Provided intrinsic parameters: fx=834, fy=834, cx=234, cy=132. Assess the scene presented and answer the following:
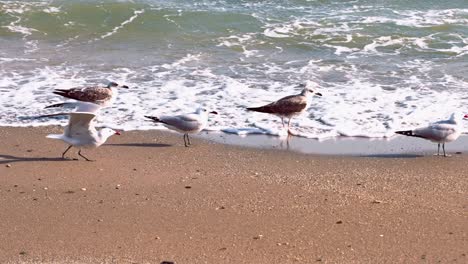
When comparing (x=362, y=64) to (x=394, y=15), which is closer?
(x=362, y=64)

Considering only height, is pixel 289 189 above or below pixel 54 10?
above

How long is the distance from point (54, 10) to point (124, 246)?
1283 cm

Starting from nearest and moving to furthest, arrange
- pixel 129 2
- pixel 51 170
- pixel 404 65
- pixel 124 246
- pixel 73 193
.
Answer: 1. pixel 124 246
2. pixel 73 193
3. pixel 51 170
4. pixel 404 65
5. pixel 129 2

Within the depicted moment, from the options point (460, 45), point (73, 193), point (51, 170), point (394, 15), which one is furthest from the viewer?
point (394, 15)

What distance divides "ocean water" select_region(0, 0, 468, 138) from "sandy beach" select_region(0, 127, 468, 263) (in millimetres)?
1121

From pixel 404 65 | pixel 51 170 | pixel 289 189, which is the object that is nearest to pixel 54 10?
pixel 404 65

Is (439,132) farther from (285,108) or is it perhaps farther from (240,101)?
(240,101)

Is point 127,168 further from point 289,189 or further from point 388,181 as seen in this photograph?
point 388,181

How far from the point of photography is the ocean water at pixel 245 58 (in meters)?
10.0

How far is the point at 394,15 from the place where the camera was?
17047 millimetres

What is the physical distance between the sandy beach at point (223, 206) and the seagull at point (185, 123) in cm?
20

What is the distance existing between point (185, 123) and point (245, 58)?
15.7ft

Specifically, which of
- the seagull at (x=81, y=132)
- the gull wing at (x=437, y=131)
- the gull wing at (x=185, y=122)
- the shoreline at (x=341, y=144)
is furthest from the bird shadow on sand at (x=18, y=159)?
the gull wing at (x=437, y=131)

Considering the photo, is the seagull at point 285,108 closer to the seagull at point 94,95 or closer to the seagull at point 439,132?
the seagull at point 439,132
